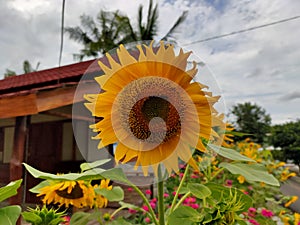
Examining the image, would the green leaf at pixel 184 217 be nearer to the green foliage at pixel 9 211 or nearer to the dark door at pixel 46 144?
the green foliage at pixel 9 211

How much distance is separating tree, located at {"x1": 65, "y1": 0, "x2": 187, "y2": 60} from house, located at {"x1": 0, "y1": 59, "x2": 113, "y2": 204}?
4.13m

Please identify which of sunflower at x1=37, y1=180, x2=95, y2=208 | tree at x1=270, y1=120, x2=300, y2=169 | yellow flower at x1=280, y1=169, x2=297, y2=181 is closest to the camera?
sunflower at x1=37, y1=180, x2=95, y2=208

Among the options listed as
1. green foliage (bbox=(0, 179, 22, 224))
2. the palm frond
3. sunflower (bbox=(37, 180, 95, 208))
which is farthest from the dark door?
the palm frond

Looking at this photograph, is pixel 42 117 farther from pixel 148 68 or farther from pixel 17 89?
pixel 148 68

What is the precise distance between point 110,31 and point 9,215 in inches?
329

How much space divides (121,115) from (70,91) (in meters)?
1.34

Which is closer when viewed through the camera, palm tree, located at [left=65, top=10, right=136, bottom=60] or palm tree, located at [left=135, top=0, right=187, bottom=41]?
palm tree, located at [left=135, top=0, right=187, bottom=41]

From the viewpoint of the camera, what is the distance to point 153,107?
229 mm

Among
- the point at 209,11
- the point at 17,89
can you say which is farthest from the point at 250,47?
the point at 17,89

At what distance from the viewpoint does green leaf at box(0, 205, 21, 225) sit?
195mm

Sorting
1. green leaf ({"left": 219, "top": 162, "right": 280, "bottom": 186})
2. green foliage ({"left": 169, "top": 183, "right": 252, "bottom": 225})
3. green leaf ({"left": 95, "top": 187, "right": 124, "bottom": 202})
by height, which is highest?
green leaf ({"left": 219, "top": 162, "right": 280, "bottom": 186})

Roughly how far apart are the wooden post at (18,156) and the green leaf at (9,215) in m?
1.36

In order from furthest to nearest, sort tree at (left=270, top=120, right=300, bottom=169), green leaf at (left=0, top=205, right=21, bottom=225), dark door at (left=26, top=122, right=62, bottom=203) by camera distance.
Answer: dark door at (left=26, top=122, right=62, bottom=203)
tree at (left=270, top=120, right=300, bottom=169)
green leaf at (left=0, top=205, right=21, bottom=225)

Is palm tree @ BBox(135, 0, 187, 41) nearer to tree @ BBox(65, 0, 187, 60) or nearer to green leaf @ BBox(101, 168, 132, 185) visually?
tree @ BBox(65, 0, 187, 60)
